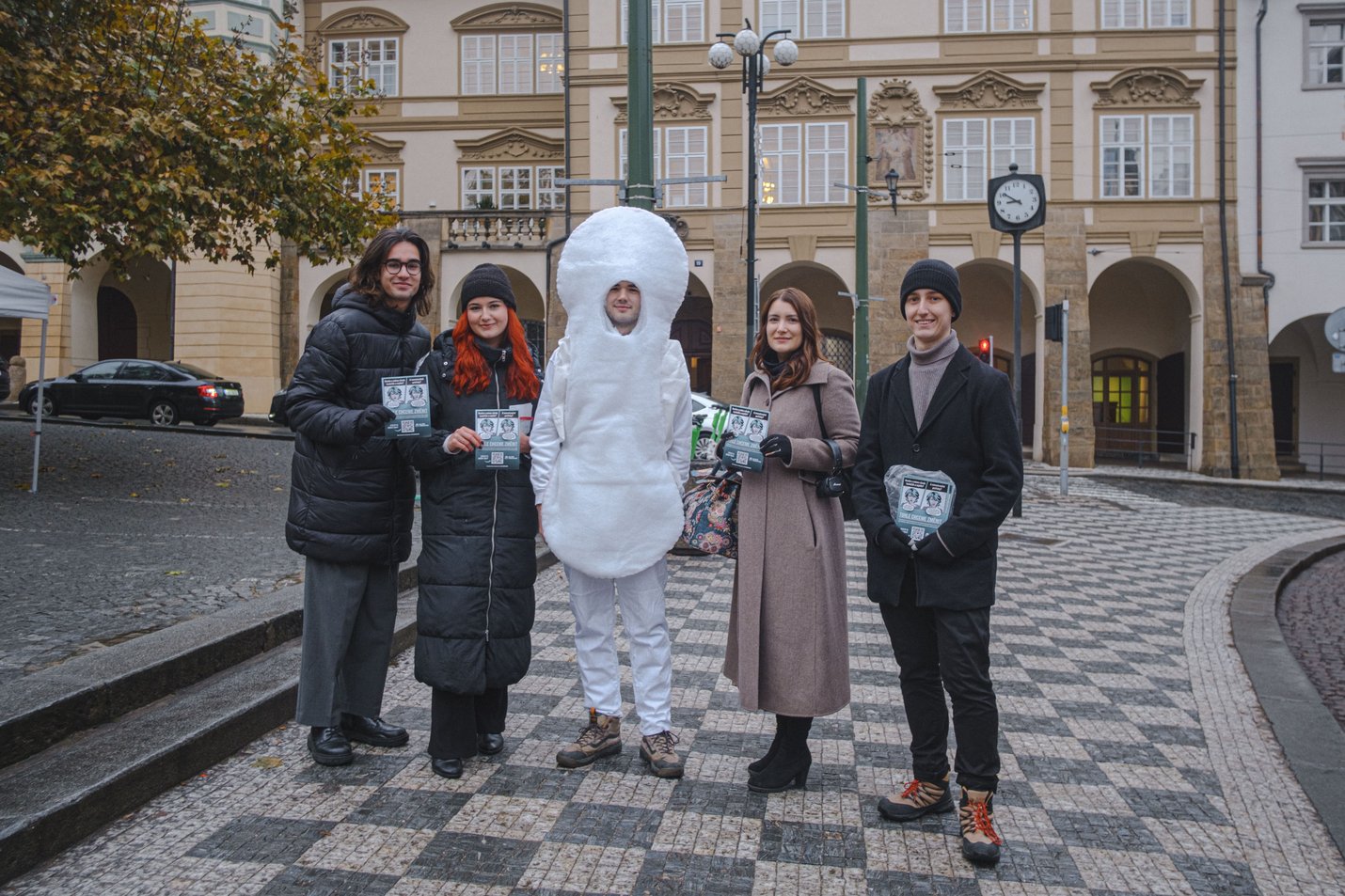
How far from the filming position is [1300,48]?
2511cm

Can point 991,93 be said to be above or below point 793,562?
above

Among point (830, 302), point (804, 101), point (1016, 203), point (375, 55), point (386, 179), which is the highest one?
point (375, 55)

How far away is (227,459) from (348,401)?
11374 mm

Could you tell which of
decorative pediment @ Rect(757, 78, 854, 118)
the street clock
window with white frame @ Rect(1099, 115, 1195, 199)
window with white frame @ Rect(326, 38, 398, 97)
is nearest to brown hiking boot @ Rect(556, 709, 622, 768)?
the street clock

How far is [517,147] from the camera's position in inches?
1120

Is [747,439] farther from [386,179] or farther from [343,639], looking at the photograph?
[386,179]

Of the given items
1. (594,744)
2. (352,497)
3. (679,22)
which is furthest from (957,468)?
(679,22)

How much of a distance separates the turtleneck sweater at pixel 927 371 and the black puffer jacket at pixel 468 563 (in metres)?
1.54

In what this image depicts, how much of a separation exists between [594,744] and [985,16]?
25876 millimetres

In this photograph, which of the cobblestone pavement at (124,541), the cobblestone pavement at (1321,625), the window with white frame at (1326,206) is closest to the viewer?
the cobblestone pavement at (124,541)

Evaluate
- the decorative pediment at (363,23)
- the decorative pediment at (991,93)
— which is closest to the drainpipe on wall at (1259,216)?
the decorative pediment at (991,93)

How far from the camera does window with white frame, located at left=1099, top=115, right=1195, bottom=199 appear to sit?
25.4m

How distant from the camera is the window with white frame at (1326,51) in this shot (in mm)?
25109

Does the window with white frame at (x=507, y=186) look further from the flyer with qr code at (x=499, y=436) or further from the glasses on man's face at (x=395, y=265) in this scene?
the flyer with qr code at (x=499, y=436)
